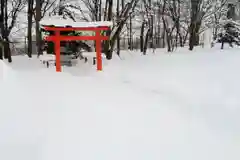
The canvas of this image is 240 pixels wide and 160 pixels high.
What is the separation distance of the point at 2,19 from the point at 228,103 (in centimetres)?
651

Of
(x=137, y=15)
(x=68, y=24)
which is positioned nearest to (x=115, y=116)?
(x=68, y=24)

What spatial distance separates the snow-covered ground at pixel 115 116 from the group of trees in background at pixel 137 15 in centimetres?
296

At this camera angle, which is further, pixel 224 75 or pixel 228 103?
pixel 224 75

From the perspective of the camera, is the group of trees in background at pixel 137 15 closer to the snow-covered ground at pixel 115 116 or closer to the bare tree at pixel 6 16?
the bare tree at pixel 6 16

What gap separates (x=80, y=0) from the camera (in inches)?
492

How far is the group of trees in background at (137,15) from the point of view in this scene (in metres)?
10.1

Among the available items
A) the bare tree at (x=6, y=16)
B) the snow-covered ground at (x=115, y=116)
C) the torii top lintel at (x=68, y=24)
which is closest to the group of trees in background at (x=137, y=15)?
the bare tree at (x=6, y=16)

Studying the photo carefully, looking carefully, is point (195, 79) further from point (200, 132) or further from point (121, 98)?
point (200, 132)

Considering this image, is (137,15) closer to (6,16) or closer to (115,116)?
(6,16)

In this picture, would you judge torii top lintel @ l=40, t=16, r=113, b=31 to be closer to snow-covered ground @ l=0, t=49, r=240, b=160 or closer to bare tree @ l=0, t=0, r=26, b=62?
snow-covered ground @ l=0, t=49, r=240, b=160

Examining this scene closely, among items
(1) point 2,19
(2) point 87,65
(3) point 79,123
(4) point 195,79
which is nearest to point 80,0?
(1) point 2,19

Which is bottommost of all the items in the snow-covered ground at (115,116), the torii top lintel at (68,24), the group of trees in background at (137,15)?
the snow-covered ground at (115,116)

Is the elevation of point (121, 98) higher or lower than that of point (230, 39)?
lower

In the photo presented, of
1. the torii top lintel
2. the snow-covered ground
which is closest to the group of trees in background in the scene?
the torii top lintel
